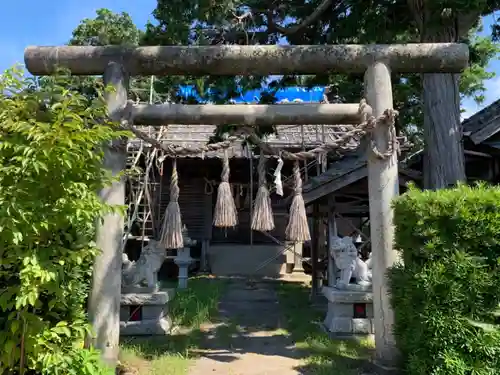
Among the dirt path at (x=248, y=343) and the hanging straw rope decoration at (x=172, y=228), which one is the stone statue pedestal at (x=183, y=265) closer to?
the dirt path at (x=248, y=343)

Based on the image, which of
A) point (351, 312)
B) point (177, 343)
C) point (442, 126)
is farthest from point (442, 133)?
point (177, 343)

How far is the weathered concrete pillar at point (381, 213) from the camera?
450cm

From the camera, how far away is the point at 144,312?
6734 millimetres

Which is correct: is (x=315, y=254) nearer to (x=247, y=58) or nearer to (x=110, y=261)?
(x=247, y=58)

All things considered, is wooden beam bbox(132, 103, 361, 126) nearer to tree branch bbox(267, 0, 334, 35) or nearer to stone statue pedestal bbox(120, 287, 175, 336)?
tree branch bbox(267, 0, 334, 35)

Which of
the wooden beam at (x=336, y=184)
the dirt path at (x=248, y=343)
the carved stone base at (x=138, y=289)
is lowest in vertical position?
the dirt path at (x=248, y=343)

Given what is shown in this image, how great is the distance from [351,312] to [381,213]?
2.81m

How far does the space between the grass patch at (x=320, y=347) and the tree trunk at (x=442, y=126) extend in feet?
8.71

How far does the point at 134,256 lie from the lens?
1288 centimetres

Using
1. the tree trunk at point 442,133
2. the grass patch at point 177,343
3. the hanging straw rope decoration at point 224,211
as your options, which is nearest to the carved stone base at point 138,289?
the grass patch at point 177,343

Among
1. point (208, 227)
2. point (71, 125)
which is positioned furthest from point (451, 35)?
point (208, 227)

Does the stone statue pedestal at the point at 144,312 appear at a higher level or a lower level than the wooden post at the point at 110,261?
lower

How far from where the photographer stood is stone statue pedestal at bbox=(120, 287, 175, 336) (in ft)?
21.6

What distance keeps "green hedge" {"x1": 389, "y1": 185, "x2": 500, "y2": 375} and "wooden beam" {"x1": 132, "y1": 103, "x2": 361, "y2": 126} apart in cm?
155
